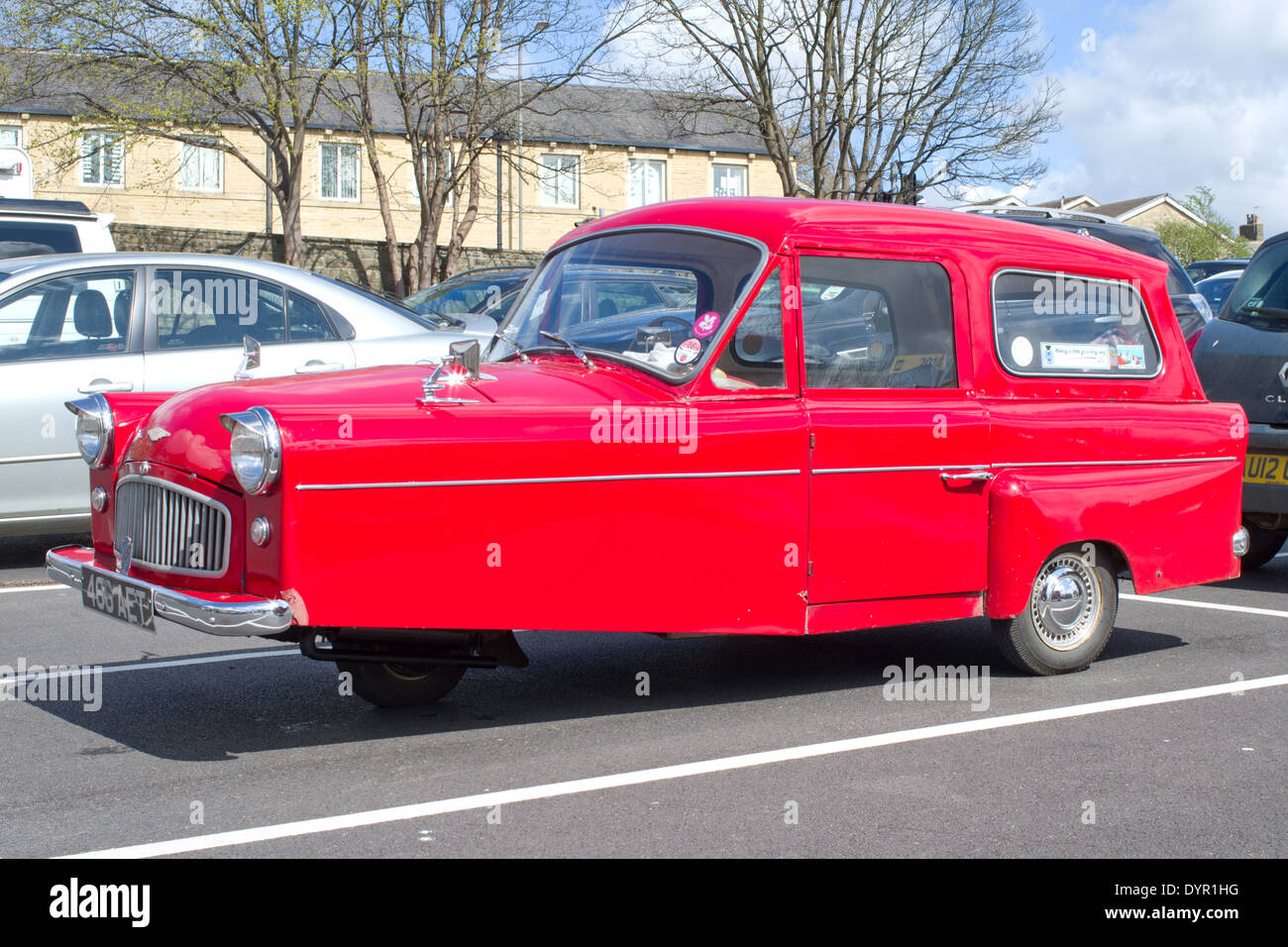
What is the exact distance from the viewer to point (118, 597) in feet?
15.1

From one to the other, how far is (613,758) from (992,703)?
1783 mm

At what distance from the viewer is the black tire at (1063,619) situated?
19.6 feet

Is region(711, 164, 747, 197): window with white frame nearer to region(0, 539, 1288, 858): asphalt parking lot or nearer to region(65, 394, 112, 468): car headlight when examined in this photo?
region(0, 539, 1288, 858): asphalt parking lot

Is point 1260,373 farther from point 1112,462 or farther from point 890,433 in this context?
point 890,433

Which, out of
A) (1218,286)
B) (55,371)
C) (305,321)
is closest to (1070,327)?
(305,321)

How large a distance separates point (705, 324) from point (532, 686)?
70.1 inches

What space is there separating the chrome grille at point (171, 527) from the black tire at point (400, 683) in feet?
3.16

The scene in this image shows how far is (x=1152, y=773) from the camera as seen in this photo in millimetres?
4676

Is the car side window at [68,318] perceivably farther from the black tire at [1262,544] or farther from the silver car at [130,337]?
the black tire at [1262,544]

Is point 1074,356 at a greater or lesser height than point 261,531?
greater

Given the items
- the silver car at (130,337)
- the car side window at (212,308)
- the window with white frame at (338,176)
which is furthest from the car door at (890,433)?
the window with white frame at (338,176)

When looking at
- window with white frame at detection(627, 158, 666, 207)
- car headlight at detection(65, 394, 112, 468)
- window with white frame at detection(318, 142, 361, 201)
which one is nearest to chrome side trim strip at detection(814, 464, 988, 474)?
car headlight at detection(65, 394, 112, 468)
